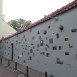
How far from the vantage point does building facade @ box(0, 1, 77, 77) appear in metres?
4.81

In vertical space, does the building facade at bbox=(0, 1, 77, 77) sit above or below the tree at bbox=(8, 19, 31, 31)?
below

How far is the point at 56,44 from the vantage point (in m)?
5.75

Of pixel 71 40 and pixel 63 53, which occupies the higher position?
pixel 71 40

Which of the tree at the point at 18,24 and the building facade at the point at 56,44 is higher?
the tree at the point at 18,24

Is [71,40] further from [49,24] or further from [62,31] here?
[49,24]

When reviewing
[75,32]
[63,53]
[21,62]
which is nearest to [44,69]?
[63,53]

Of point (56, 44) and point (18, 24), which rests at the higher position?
point (18, 24)

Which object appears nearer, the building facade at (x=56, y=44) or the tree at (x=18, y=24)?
the building facade at (x=56, y=44)

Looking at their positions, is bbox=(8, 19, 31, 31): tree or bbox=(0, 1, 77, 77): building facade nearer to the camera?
bbox=(0, 1, 77, 77): building facade

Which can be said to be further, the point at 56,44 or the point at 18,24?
the point at 18,24

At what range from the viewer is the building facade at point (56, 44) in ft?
15.8

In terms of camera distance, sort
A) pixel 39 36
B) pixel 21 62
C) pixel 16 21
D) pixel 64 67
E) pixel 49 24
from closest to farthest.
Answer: pixel 64 67 < pixel 49 24 < pixel 39 36 < pixel 21 62 < pixel 16 21

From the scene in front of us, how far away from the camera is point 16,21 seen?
36.9m

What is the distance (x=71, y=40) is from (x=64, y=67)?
134 centimetres
